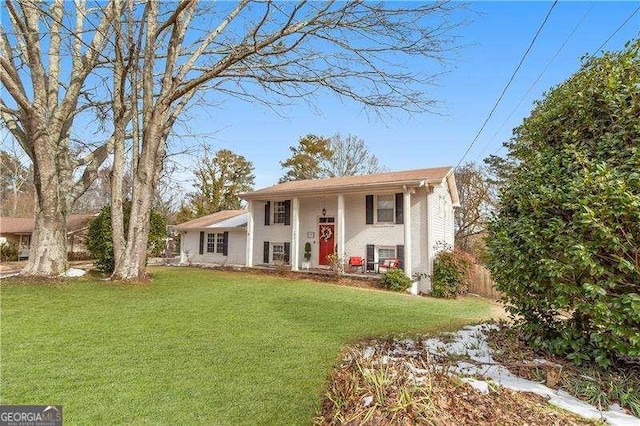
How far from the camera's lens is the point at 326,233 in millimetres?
16531

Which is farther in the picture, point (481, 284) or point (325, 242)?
point (325, 242)

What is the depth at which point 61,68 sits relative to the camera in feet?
40.2

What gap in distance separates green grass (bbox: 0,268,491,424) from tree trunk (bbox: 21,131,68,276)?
178 cm

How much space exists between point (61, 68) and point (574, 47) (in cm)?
1551

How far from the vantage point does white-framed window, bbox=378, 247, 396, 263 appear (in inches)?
571

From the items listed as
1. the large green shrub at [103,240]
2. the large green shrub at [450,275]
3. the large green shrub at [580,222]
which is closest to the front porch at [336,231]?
the large green shrub at [450,275]

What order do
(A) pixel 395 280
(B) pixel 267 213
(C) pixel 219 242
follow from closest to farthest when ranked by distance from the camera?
1. (A) pixel 395 280
2. (B) pixel 267 213
3. (C) pixel 219 242

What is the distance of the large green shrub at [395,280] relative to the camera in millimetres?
12680

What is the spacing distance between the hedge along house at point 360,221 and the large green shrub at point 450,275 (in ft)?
1.41

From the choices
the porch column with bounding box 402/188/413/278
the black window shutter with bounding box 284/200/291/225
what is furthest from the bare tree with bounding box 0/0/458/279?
the black window shutter with bounding box 284/200/291/225

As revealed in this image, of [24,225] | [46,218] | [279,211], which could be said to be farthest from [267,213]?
[24,225]

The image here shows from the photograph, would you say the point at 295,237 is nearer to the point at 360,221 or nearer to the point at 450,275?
the point at 360,221

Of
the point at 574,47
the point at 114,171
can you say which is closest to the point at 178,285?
the point at 114,171

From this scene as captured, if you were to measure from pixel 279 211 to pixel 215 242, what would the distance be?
5207 mm
